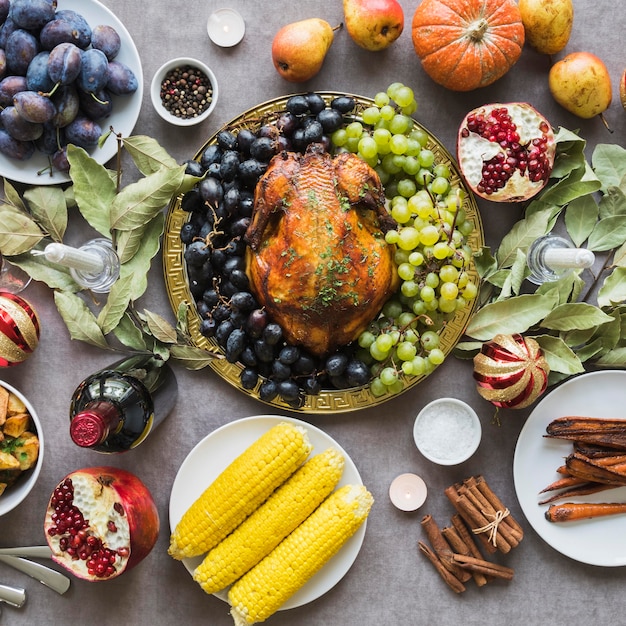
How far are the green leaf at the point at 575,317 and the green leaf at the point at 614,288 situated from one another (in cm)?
8

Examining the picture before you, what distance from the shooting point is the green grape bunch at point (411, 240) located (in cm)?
163

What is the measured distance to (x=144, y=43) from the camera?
6.06 ft

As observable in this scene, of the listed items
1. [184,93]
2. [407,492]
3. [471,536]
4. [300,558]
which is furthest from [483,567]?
[184,93]

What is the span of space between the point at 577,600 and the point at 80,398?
146 cm

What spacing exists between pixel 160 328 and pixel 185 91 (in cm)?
65

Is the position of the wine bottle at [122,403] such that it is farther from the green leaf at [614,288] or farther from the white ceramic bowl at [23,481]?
the green leaf at [614,288]

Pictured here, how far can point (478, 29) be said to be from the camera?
163 centimetres

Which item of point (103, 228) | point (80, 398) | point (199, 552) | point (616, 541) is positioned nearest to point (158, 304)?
point (103, 228)

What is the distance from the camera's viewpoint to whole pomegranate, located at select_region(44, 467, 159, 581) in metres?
1.55

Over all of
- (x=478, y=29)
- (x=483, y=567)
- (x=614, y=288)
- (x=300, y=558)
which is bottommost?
(x=483, y=567)

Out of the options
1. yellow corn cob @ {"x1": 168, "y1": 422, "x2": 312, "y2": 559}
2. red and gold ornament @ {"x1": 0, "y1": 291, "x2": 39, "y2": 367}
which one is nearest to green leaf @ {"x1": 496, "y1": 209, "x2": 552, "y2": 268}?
yellow corn cob @ {"x1": 168, "y1": 422, "x2": 312, "y2": 559}

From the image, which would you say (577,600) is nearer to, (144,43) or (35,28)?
(144,43)

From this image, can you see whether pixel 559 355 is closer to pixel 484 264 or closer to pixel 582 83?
pixel 484 264

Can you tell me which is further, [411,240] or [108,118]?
[108,118]
